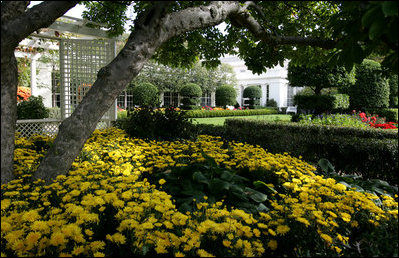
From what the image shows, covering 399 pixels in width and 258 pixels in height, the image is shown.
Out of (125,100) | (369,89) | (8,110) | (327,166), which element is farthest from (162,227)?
(125,100)

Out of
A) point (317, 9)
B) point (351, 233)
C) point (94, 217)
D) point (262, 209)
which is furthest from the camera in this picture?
point (317, 9)

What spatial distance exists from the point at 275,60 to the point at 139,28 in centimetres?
286

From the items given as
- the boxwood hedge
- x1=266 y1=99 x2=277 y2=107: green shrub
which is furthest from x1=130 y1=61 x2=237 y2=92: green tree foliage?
the boxwood hedge

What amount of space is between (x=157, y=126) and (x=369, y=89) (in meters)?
14.1

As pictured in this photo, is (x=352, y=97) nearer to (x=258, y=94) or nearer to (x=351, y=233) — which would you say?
(x=258, y=94)

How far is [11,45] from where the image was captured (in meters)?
2.04

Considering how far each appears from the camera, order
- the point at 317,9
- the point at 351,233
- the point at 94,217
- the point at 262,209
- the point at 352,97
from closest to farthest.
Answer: the point at 94,217
the point at 351,233
the point at 262,209
the point at 317,9
the point at 352,97

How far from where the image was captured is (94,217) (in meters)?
1.67

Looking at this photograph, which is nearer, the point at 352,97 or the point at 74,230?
the point at 74,230

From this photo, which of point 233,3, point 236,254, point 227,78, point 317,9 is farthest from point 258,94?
point 236,254

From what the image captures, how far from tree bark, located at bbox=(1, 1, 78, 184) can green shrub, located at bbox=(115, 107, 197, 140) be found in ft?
9.57

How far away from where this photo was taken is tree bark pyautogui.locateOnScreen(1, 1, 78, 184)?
6.76 feet

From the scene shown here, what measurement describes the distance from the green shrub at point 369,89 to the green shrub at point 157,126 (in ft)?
42.8

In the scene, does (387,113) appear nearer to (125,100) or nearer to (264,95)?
(264,95)
